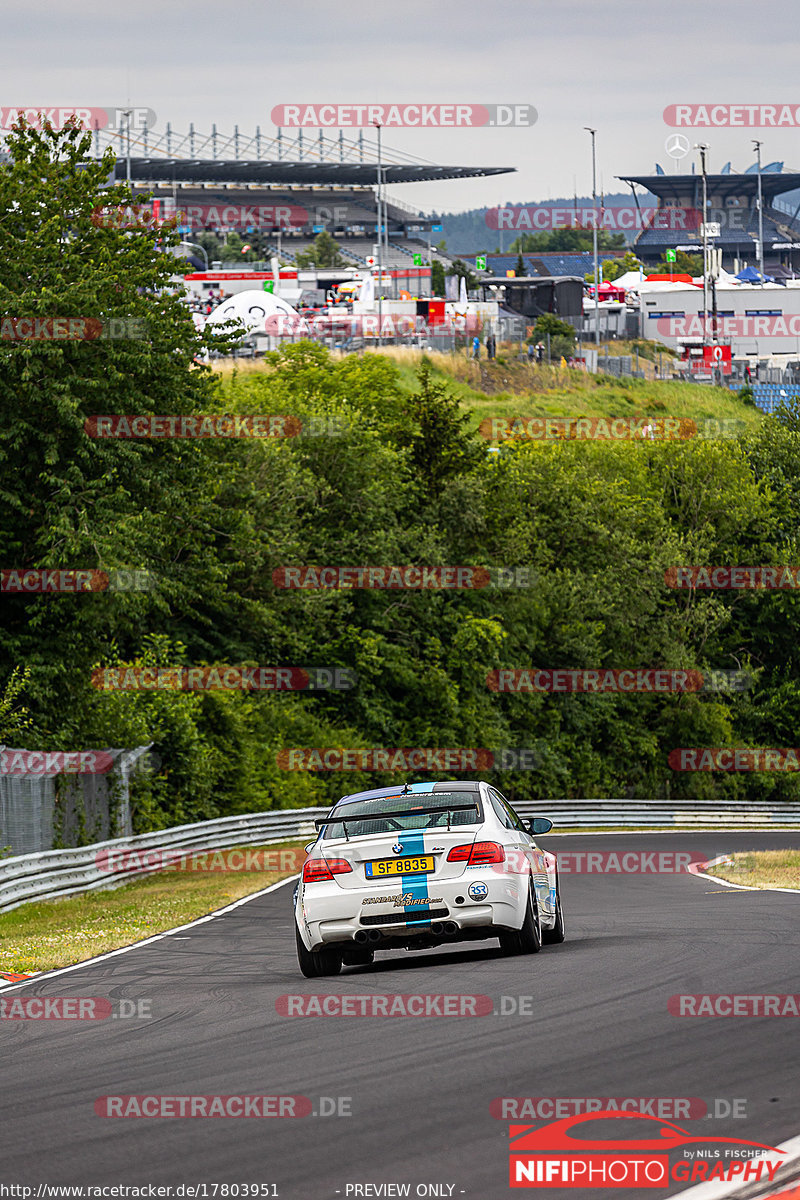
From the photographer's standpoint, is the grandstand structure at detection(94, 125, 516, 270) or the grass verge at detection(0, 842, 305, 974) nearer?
the grass verge at detection(0, 842, 305, 974)

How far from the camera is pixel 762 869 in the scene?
24.2 meters

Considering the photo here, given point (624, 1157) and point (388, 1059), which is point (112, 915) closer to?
point (388, 1059)

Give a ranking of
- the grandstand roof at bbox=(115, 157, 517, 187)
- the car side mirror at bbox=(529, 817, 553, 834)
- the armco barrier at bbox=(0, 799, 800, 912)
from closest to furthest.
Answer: the car side mirror at bbox=(529, 817, 553, 834) → the armco barrier at bbox=(0, 799, 800, 912) → the grandstand roof at bbox=(115, 157, 517, 187)

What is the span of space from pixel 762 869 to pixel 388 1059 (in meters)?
17.1

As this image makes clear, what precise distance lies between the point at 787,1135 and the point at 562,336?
9472 cm

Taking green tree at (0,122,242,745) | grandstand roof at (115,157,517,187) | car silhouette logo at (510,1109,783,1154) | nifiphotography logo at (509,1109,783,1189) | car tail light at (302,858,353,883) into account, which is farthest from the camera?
grandstand roof at (115,157,517,187)

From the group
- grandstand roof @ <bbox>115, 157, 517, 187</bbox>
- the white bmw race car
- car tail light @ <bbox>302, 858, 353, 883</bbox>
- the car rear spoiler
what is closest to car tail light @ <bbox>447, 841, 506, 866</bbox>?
the white bmw race car

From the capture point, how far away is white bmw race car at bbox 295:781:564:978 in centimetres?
1118

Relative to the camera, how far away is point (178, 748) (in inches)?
1248

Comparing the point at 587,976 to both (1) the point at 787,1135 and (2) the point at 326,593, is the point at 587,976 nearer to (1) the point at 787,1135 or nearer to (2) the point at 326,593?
(1) the point at 787,1135

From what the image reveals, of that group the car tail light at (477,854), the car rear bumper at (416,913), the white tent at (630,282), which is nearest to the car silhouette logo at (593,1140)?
the car rear bumper at (416,913)

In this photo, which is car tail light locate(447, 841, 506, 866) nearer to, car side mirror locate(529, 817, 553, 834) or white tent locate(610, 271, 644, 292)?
car side mirror locate(529, 817, 553, 834)

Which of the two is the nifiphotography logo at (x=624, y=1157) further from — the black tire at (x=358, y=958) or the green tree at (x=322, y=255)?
the green tree at (x=322, y=255)

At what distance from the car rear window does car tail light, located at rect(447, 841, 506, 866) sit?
0.25 m
